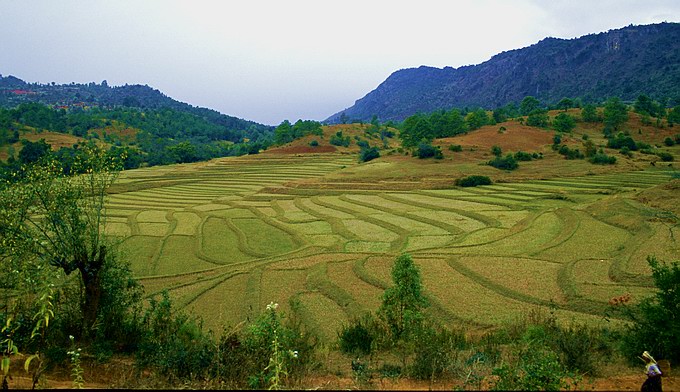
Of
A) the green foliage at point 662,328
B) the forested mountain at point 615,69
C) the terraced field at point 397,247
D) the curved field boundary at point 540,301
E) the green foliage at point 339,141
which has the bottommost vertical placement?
the curved field boundary at point 540,301

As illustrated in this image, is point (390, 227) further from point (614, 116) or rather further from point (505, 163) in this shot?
point (614, 116)

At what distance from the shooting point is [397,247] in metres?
25.9

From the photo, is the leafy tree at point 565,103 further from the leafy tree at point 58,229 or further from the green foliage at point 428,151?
the leafy tree at point 58,229

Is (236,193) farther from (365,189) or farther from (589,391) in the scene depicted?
(589,391)

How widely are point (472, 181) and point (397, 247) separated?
1009 inches

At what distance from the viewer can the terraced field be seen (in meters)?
18.0

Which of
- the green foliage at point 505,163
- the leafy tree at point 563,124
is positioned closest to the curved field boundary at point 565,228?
the green foliage at point 505,163

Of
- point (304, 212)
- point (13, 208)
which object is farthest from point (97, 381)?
point (304, 212)

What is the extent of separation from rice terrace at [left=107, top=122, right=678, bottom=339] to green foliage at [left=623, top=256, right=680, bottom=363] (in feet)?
15.8

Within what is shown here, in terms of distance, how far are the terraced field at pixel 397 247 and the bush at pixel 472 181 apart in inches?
122

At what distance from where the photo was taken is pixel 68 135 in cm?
10856

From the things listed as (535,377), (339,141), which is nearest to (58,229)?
(535,377)

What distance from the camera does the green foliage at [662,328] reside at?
9.93 metres

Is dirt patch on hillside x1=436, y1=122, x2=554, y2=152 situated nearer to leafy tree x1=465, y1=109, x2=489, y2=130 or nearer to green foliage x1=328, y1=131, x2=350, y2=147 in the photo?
leafy tree x1=465, y1=109, x2=489, y2=130
